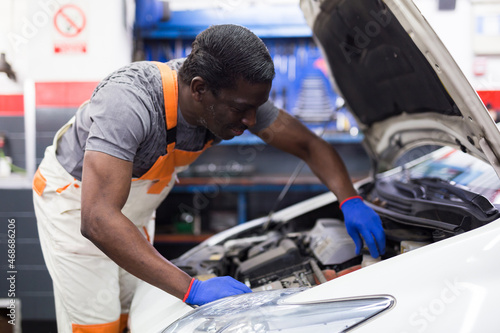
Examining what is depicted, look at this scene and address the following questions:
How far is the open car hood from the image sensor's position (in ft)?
3.29

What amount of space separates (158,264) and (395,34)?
3.23ft

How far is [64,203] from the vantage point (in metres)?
1.44

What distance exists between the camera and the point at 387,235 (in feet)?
4.58

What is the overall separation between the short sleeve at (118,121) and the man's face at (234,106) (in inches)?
7.5

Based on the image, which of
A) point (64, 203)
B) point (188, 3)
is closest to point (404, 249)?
point (64, 203)

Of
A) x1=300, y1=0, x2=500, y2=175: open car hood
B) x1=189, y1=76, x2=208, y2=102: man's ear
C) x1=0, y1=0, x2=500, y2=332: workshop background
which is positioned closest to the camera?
x1=300, y1=0, x2=500, y2=175: open car hood

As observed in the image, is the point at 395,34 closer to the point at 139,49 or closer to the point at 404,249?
the point at 404,249

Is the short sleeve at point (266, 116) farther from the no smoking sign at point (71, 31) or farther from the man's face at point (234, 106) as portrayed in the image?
the no smoking sign at point (71, 31)

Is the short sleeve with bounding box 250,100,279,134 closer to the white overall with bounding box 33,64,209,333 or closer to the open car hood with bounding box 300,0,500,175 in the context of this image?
the white overall with bounding box 33,64,209,333

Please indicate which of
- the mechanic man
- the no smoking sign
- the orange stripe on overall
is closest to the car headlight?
the mechanic man

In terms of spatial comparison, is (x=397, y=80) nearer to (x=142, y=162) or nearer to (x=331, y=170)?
(x=331, y=170)

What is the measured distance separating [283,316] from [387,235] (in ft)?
2.13

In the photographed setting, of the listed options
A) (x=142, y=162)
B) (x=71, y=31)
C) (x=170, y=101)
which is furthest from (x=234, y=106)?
(x=71, y=31)

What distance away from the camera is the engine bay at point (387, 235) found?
4.00 feet
